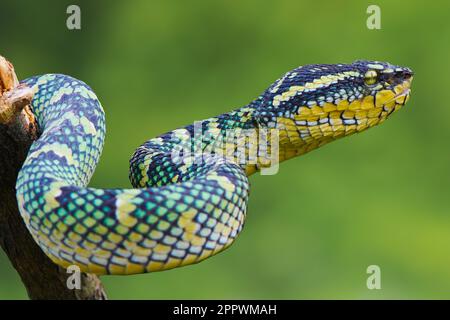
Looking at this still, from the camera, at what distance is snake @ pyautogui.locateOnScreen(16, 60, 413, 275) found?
280 centimetres

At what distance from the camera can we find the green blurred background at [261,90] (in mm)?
6328

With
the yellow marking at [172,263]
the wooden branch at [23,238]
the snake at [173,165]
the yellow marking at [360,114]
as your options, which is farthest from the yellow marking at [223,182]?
the yellow marking at [360,114]

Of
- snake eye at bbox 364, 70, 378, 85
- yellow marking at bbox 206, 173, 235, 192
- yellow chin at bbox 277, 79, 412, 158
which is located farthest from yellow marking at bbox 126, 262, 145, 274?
snake eye at bbox 364, 70, 378, 85

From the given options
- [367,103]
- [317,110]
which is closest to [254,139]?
[317,110]

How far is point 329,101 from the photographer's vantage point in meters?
3.70

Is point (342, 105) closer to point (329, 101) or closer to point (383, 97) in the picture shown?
point (329, 101)

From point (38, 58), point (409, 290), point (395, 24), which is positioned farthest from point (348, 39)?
point (38, 58)

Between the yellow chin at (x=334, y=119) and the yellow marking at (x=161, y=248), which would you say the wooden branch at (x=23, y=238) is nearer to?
the yellow marking at (x=161, y=248)

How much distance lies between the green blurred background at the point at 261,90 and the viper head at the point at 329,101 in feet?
7.93

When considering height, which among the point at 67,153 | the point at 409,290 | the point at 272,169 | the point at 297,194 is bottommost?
the point at 409,290

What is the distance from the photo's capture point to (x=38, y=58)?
7652 mm

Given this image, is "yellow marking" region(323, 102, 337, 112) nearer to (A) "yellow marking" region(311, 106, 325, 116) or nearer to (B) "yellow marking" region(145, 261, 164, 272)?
(A) "yellow marking" region(311, 106, 325, 116)

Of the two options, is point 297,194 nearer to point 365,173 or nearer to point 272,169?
point 365,173

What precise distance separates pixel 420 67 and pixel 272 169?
3516 mm
